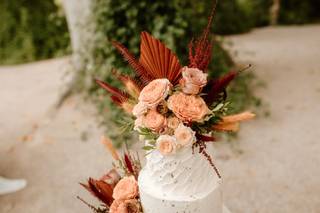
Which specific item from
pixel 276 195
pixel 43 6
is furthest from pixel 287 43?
pixel 276 195

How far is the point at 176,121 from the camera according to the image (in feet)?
7.62

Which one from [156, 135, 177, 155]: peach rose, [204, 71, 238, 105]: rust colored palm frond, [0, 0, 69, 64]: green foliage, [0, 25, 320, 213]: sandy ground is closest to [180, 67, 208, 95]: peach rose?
[204, 71, 238, 105]: rust colored palm frond

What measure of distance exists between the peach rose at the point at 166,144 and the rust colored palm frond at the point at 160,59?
11.4 inches

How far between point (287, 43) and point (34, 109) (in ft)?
18.0

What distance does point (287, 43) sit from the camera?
967 centimetres

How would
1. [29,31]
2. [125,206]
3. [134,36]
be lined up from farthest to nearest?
[29,31] < [134,36] < [125,206]

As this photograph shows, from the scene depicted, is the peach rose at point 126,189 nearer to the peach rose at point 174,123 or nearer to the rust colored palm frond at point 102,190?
the rust colored palm frond at point 102,190

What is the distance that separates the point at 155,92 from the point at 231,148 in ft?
9.09

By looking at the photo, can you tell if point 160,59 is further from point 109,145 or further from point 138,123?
point 109,145

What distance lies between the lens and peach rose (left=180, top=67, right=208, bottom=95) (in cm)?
226

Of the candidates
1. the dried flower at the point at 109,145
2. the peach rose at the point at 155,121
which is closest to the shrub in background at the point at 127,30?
the dried flower at the point at 109,145

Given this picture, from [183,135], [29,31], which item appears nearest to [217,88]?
[183,135]

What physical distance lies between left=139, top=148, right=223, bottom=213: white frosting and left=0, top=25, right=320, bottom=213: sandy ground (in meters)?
1.48

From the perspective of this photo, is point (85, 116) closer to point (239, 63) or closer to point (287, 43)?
point (239, 63)
